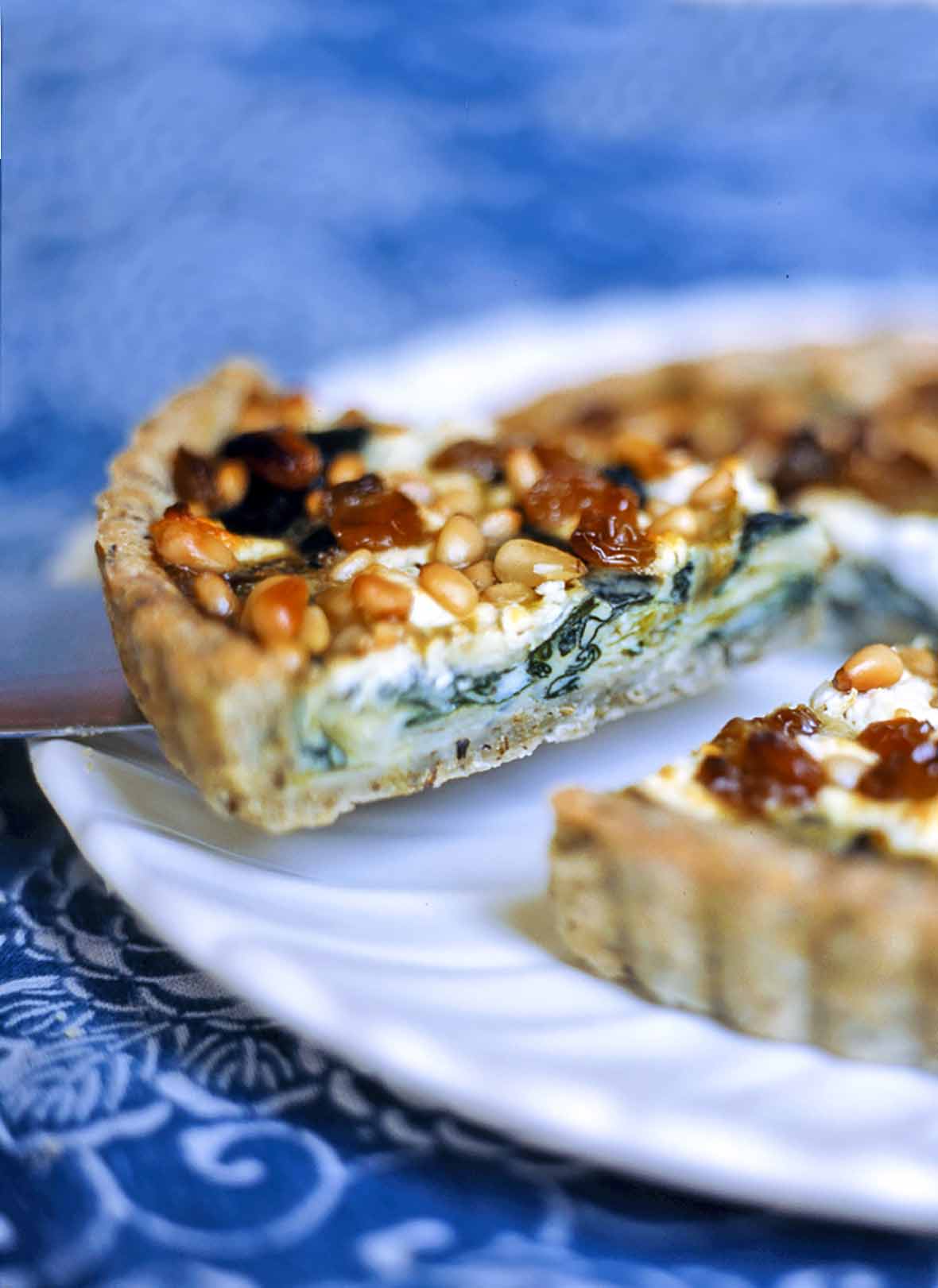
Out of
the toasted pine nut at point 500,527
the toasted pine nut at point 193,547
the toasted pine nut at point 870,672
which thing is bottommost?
the toasted pine nut at point 870,672

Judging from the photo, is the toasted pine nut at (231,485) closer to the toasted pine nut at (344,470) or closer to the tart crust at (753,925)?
the toasted pine nut at (344,470)

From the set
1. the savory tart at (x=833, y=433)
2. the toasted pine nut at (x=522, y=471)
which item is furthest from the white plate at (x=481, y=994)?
the savory tart at (x=833, y=433)

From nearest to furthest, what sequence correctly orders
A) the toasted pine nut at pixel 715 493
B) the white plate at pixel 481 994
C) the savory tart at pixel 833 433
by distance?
1. the white plate at pixel 481 994
2. the toasted pine nut at pixel 715 493
3. the savory tart at pixel 833 433

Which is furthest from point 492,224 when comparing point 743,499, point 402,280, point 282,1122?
point 282,1122

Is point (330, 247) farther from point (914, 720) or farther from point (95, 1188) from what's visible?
point (95, 1188)

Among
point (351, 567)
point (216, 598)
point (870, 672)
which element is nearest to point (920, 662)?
point (870, 672)

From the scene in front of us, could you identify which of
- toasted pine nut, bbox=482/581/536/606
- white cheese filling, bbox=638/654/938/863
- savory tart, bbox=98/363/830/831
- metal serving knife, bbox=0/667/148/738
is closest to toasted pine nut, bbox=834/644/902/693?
white cheese filling, bbox=638/654/938/863

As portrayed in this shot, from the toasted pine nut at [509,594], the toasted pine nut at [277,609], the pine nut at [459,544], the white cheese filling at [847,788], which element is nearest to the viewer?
the white cheese filling at [847,788]
